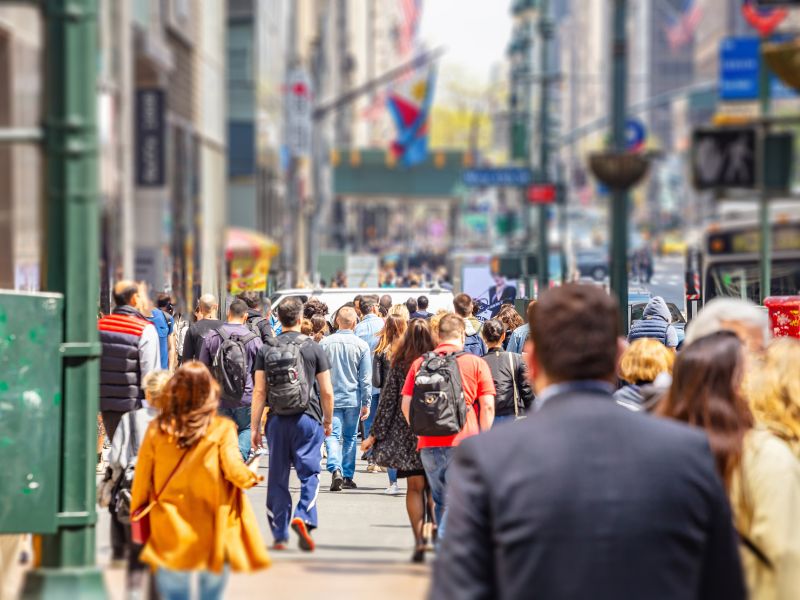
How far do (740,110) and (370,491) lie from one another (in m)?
93.9

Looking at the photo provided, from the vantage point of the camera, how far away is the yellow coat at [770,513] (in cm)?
490

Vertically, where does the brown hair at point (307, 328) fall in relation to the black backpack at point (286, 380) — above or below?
above

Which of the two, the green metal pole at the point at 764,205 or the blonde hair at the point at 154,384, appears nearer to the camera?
the blonde hair at the point at 154,384

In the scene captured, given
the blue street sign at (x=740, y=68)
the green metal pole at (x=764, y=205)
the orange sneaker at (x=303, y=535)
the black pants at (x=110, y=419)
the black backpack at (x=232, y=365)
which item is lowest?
the orange sneaker at (x=303, y=535)

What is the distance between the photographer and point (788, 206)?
63.9 feet

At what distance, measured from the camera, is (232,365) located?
13273 millimetres

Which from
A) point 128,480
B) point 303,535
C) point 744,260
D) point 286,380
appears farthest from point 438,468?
point 744,260

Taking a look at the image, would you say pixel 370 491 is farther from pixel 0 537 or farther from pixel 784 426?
pixel 784 426

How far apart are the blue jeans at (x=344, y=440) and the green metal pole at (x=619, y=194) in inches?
112

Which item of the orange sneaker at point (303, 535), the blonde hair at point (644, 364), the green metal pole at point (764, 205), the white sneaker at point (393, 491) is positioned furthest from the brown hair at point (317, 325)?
the blonde hair at point (644, 364)

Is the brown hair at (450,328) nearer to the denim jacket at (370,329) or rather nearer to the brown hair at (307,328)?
the brown hair at (307,328)

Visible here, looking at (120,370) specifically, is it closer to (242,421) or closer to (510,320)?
(242,421)

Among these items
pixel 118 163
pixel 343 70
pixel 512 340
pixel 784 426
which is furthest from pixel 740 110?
pixel 784 426

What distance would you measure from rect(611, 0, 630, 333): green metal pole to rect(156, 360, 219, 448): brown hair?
28.1ft
